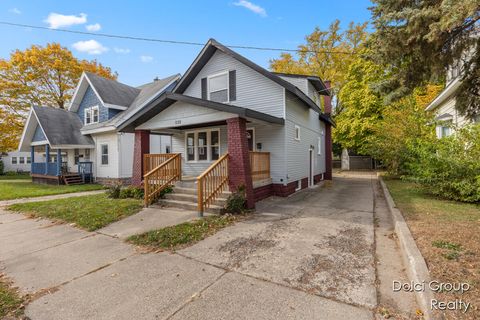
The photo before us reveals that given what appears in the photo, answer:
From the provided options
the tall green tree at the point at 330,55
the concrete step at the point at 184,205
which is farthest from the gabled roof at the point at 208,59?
the tall green tree at the point at 330,55

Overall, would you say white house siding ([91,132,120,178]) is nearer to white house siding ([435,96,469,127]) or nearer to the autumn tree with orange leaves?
the autumn tree with orange leaves

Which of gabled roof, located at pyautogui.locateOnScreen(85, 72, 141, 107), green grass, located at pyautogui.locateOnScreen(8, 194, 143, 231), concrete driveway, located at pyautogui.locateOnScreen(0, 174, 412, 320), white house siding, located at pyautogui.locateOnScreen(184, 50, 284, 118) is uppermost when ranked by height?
gabled roof, located at pyautogui.locateOnScreen(85, 72, 141, 107)

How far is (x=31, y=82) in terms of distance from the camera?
2233 cm

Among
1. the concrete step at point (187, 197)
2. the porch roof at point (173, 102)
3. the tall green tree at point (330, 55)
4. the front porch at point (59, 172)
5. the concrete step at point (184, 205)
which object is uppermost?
the tall green tree at point (330, 55)

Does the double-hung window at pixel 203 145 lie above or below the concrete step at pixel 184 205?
above

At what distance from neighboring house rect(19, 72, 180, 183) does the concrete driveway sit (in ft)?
32.5

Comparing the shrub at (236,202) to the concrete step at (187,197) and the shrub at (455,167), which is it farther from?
the shrub at (455,167)

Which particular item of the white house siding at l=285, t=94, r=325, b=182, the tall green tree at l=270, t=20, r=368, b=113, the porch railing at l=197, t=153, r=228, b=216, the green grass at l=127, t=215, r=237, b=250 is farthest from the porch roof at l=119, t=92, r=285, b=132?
the tall green tree at l=270, t=20, r=368, b=113

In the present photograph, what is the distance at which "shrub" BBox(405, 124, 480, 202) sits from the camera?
7004 millimetres

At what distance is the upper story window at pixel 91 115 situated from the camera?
55.2ft

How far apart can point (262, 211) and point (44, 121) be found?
16666 mm

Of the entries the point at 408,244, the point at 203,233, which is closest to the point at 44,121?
the point at 203,233

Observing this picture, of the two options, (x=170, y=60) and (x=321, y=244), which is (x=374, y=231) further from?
(x=170, y=60)

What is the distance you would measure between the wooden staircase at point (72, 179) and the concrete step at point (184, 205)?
36.1 feet
